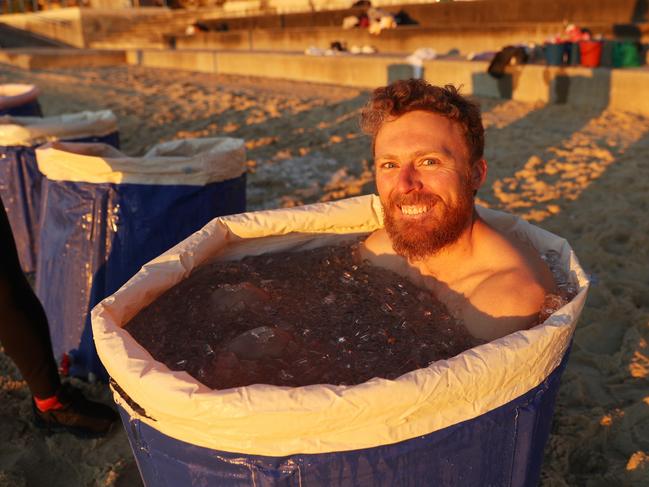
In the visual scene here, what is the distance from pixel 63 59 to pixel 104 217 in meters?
13.6

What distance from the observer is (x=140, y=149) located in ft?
18.7

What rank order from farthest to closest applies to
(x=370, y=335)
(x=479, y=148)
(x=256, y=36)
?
1. (x=256, y=36)
2. (x=479, y=148)
3. (x=370, y=335)

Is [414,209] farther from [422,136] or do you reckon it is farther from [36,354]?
[36,354]

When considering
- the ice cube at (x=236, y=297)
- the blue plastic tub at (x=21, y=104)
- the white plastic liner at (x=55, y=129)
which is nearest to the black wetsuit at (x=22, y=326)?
the ice cube at (x=236, y=297)

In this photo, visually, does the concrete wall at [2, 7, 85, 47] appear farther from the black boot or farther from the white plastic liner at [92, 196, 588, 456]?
the white plastic liner at [92, 196, 588, 456]

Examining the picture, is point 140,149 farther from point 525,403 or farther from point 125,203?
point 525,403

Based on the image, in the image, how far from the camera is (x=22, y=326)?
1945mm

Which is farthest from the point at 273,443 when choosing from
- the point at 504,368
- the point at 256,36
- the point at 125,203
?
the point at 256,36

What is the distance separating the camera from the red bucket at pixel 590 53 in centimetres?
617

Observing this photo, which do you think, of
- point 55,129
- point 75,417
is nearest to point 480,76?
point 55,129

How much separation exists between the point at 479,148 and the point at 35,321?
1.57 meters

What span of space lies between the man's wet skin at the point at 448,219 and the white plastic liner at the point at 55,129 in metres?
1.96

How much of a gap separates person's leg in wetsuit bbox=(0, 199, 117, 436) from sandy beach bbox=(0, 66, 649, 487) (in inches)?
2.6

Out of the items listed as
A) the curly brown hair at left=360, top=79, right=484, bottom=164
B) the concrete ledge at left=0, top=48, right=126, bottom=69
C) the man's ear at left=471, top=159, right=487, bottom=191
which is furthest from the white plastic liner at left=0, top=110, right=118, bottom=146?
the concrete ledge at left=0, top=48, right=126, bottom=69
